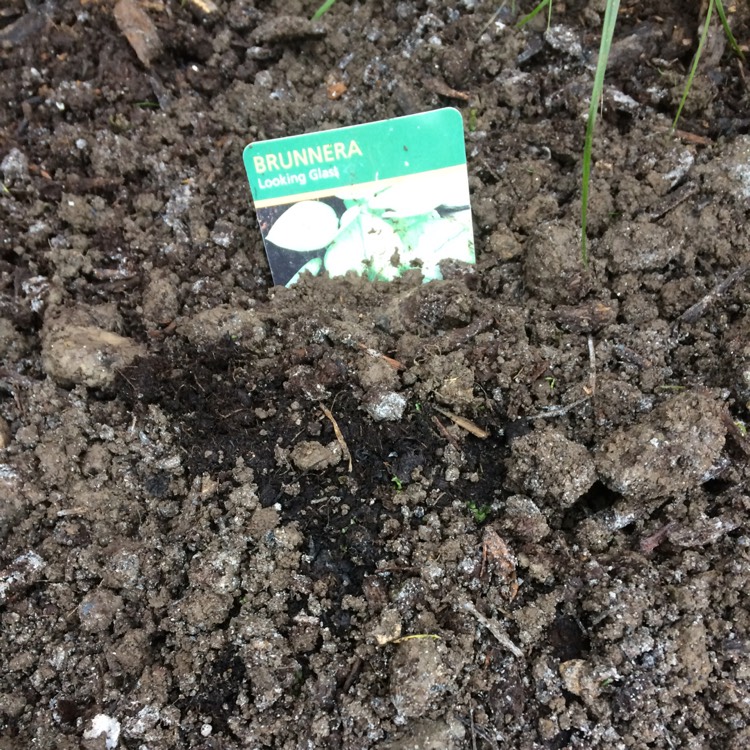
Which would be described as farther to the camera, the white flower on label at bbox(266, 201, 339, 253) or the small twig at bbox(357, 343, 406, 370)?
the white flower on label at bbox(266, 201, 339, 253)

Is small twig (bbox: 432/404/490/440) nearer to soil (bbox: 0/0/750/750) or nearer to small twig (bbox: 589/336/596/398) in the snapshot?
soil (bbox: 0/0/750/750)

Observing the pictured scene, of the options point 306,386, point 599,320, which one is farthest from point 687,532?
point 306,386

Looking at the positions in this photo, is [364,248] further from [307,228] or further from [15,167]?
[15,167]

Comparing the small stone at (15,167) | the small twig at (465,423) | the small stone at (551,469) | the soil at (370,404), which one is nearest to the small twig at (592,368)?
the soil at (370,404)

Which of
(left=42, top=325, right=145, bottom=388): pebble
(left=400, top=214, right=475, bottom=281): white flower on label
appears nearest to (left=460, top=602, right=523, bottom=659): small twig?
(left=400, top=214, right=475, bottom=281): white flower on label

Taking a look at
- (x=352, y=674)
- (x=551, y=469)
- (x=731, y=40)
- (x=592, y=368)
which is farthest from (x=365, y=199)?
(x=352, y=674)

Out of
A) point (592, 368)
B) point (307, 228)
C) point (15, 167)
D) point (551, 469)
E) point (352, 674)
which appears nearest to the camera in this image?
point (352, 674)
